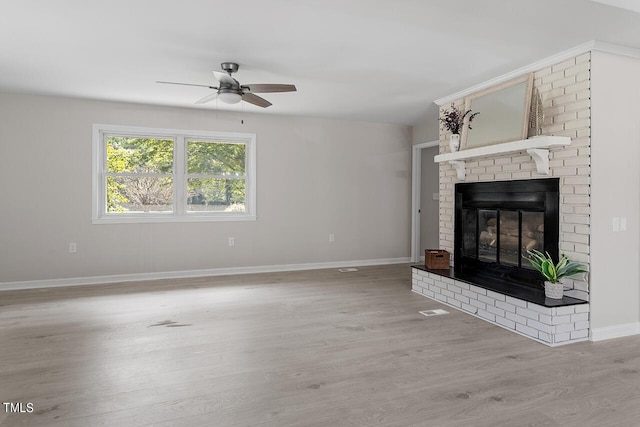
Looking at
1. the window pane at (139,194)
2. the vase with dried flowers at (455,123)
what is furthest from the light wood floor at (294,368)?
the vase with dried flowers at (455,123)

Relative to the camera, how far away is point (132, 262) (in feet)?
17.3

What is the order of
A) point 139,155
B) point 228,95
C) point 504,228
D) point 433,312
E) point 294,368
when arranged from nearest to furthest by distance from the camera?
point 294,368
point 228,95
point 433,312
point 504,228
point 139,155

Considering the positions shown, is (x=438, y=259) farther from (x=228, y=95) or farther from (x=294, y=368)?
(x=228, y=95)

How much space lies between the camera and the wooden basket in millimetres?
4453

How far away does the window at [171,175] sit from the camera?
523 cm

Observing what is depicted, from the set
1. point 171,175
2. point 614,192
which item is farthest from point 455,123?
point 171,175

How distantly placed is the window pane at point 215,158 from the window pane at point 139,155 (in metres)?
0.29

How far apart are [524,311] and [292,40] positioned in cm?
284

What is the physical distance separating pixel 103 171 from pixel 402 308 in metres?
4.12

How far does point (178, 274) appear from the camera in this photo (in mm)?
5461

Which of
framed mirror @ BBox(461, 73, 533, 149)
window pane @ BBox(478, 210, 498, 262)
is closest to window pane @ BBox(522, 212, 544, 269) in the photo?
window pane @ BBox(478, 210, 498, 262)

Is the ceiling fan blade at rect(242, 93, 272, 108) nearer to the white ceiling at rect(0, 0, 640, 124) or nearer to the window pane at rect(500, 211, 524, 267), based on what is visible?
the white ceiling at rect(0, 0, 640, 124)

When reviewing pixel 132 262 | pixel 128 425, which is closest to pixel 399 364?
pixel 128 425

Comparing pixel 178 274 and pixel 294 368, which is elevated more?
pixel 178 274
